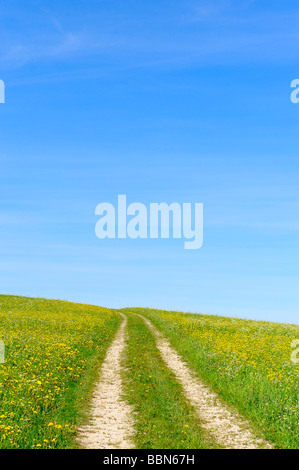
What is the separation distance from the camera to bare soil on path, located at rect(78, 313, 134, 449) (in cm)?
1230

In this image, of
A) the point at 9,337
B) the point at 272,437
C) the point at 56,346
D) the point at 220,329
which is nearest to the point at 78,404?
the point at 272,437

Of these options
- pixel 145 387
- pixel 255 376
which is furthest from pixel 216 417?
pixel 255 376

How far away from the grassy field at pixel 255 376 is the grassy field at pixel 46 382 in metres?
5.41

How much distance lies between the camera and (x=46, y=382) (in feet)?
54.7

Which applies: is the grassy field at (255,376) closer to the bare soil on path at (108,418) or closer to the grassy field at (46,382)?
the bare soil on path at (108,418)

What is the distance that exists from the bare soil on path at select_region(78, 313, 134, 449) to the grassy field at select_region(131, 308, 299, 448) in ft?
13.2

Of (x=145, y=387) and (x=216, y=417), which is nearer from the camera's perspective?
(x=216, y=417)

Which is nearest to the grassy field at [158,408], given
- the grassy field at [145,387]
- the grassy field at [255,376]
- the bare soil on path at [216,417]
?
the grassy field at [145,387]

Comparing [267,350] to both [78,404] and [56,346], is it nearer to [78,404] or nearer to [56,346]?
[56,346]

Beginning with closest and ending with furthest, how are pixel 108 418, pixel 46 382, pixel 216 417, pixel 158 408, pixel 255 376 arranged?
pixel 108 418, pixel 216 417, pixel 158 408, pixel 46 382, pixel 255 376

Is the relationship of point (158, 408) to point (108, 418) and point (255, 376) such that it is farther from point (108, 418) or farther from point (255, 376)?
point (255, 376)

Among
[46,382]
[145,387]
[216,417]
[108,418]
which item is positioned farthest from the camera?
[145,387]

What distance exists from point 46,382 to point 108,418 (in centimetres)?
359

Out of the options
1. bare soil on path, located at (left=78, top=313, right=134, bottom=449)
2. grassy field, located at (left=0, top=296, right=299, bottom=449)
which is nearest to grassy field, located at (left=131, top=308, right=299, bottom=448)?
grassy field, located at (left=0, top=296, right=299, bottom=449)
